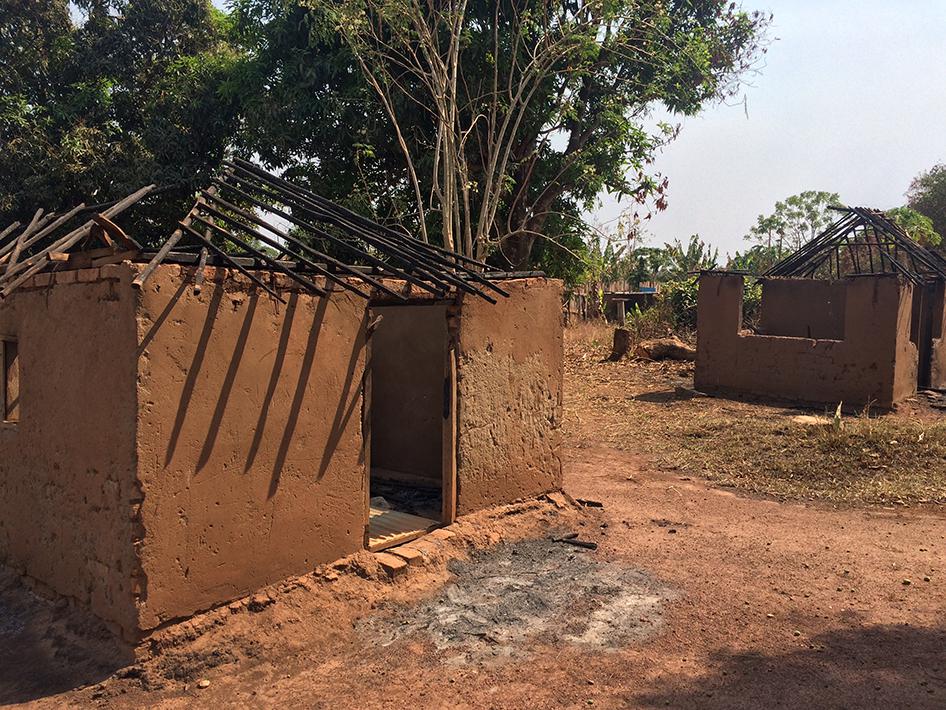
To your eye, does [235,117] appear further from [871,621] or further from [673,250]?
[673,250]

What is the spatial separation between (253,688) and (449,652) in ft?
4.01

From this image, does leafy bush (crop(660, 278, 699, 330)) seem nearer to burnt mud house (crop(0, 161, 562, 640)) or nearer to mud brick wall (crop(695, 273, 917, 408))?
mud brick wall (crop(695, 273, 917, 408))

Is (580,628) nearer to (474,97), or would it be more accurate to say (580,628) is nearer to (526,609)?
(526,609)

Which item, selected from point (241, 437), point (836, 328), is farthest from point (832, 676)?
point (836, 328)

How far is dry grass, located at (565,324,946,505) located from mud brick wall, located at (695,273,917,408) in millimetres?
618

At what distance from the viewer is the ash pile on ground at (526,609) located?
189 inches

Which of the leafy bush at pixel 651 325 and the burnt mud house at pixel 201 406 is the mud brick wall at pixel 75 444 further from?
the leafy bush at pixel 651 325

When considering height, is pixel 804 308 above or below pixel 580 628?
above

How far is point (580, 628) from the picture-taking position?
496 cm

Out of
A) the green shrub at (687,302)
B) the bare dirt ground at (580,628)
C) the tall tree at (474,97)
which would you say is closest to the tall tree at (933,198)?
the green shrub at (687,302)

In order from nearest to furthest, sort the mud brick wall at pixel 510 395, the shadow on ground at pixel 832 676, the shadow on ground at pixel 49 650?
the shadow on ground at pixel 832 676 < the shadow on ground at pixel 49 650 < the mud brick wall at pixel 510 395

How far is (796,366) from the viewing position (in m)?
13.1

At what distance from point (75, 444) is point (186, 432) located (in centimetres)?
92

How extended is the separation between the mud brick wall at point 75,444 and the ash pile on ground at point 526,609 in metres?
1.78
